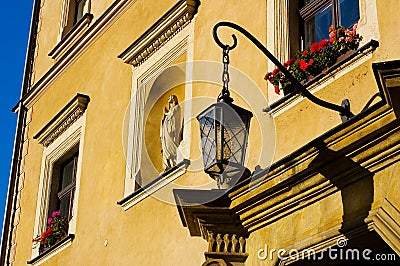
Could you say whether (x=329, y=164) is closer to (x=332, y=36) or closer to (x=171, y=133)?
(x=332, y=36)

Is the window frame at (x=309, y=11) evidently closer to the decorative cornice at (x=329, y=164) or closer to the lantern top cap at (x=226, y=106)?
the lantern top cap at (x=226, y=106)

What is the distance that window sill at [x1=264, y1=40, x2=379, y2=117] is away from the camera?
6.65 m

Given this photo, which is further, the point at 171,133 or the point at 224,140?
the point at 171,133

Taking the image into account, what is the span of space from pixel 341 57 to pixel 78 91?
5.21m

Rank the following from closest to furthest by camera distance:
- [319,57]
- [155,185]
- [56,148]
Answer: [319,57]
[155,185]
[56,148]

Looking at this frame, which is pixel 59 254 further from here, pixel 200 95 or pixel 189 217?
pixel 189 217

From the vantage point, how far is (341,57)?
23.1 ft

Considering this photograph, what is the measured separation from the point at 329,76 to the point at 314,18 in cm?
99

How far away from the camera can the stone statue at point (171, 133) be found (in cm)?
916

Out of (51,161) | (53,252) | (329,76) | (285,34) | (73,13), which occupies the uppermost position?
(73,13)

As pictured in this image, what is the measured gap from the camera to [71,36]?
12180mm

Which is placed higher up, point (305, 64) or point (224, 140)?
point (305, 64)

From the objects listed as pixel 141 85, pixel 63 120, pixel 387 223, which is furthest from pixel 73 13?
pixel 387 223

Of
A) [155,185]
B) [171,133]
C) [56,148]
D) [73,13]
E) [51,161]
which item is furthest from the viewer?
[73,13]
